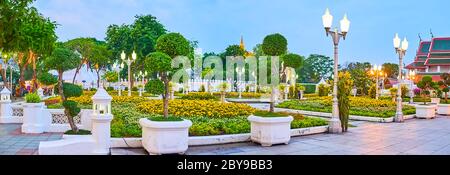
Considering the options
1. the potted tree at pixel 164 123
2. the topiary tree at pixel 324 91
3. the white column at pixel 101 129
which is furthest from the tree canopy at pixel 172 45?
the topiary tree at pixel 324 91

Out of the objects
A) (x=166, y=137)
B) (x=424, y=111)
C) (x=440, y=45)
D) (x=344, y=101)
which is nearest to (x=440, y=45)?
(x=440, y=45)

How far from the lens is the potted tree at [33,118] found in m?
10.7

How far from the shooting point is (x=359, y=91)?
125 ft

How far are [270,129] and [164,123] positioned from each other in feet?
8.99

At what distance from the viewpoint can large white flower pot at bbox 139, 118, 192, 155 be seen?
23.8ft

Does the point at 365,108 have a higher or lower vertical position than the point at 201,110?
lower

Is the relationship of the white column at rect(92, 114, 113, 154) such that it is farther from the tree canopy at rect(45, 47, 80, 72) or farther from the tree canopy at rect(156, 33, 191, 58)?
the tree canopy at rect(156, 33, 191, 58)

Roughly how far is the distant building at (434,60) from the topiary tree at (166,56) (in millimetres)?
43617

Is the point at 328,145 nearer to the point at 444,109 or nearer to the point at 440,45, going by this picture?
the point at 444,109

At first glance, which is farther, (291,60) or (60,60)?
(291,60)

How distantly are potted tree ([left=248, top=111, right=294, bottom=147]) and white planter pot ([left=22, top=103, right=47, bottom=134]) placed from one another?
661cm

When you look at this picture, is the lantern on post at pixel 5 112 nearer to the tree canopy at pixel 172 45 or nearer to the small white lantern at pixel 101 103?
the small white lantern at pixel 101 103

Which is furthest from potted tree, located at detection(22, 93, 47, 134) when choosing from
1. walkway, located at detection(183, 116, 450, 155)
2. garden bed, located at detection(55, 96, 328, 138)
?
walkway, located at detection(183, 116, 450, 155)

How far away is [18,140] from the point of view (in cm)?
927
